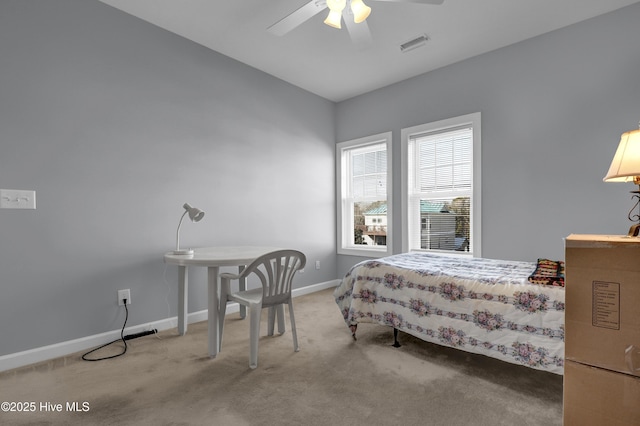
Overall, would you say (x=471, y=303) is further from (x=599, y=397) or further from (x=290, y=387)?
(x=290, y=387)

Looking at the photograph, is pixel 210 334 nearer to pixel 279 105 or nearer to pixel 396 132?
pixel 279 105

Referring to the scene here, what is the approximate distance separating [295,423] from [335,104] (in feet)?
13.4

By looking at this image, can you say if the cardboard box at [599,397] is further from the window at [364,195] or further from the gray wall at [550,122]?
the window at [364,195]

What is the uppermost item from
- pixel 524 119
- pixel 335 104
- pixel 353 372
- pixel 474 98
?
pixel 335 104

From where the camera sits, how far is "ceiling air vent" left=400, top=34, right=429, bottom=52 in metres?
2.97

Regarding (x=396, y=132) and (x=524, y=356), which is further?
(x=396, y=132)

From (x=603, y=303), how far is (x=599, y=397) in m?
0.35

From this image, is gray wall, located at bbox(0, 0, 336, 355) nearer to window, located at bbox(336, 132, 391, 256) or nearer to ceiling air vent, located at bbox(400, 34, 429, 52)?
window, located at bbox(336, 132, 391, 256)

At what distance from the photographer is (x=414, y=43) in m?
3.04

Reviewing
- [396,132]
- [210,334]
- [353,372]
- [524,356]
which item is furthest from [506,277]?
[396,132]

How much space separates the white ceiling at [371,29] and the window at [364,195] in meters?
0.97

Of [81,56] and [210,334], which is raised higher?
[81,56]

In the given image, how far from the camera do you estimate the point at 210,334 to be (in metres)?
2.27

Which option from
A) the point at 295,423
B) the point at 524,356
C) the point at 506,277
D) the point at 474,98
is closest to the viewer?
the point at 295,423
